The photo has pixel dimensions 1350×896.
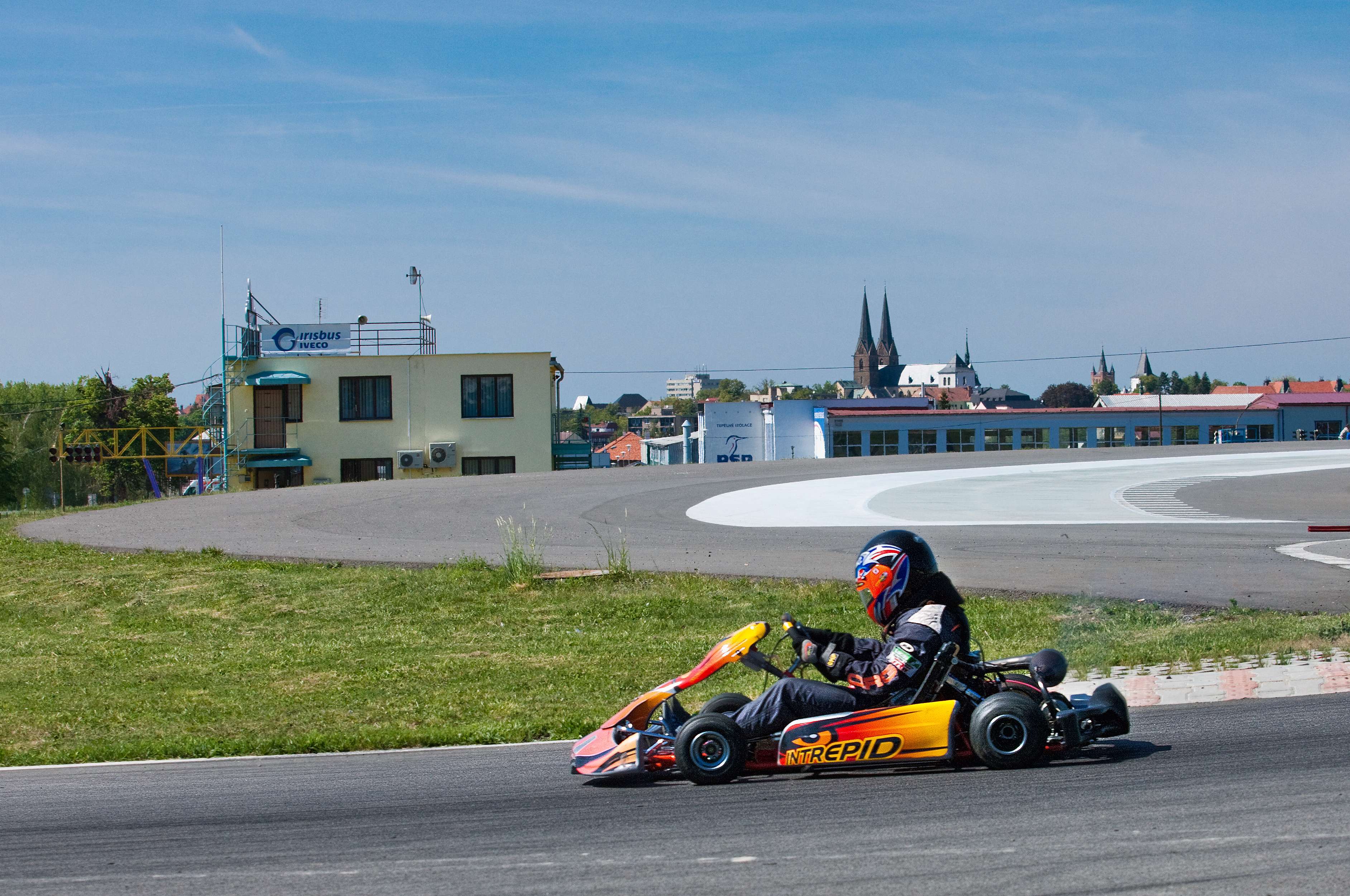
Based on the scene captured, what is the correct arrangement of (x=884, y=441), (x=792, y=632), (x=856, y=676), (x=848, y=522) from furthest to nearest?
(x=884, y=441) → (x=848, y=522) → (x=856, y=676) → (x=792, y=632)

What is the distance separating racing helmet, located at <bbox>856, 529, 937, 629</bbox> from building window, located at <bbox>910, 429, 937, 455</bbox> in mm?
70568

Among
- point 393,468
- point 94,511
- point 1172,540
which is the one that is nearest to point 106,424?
point 393,468

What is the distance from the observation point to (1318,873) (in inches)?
177

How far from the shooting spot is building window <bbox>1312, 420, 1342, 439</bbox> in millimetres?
87250

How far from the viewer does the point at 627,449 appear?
152625mm

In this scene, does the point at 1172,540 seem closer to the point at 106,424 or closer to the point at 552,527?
the point at 552,527

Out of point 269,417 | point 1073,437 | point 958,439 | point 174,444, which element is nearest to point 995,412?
point 958,439

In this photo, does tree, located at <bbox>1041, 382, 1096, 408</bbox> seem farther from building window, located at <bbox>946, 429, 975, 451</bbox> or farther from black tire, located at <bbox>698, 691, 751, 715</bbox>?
black tire, located at <bbox>698, 691, 751, 715</bbox>

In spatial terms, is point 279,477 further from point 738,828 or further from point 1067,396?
point 1067,396

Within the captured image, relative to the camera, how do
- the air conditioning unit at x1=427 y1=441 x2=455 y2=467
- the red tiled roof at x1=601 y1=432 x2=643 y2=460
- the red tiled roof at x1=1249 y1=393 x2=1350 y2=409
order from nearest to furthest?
1. the air conditioning unit at x1=427 y1=441 x2=455 y2=467
2. the red tiled roof at x1=1249 y1=393 x2=1350 y2=409
3. the red tiled roof at x1=601 y1=432 x2=643 y2=460

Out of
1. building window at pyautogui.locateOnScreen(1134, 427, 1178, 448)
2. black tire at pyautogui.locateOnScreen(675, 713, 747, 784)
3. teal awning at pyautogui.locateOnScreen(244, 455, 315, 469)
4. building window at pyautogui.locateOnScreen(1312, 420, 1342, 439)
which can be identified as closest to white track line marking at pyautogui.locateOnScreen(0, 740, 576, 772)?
black tire at pyautogui.locateOnScreen(675, 713, 747, 784)

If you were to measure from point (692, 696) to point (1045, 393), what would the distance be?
194 metres

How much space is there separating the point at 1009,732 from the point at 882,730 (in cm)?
68

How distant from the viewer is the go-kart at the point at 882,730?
20.8 ft
